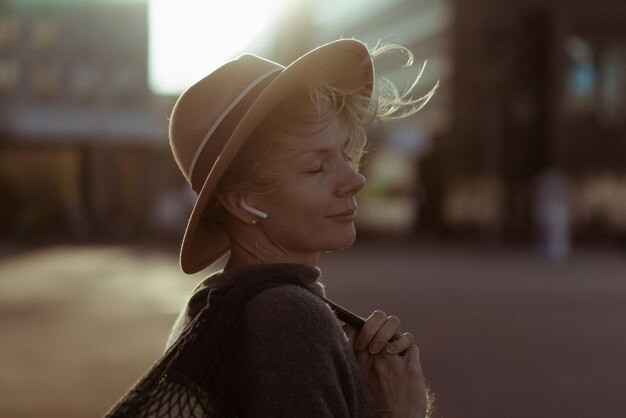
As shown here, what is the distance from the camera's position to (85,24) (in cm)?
4972

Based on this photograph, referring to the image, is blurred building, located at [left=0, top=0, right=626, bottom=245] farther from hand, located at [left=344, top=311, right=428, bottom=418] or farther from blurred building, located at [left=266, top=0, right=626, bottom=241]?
hand, located at [left=344, top=311, right=428, bottom=418]

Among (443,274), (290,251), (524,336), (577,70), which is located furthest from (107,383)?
(577,70)

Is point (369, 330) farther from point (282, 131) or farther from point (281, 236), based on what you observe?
point (282, 131)

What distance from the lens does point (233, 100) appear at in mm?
1746

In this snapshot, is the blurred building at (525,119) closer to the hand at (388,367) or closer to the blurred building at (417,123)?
the blurred building at (417,123)

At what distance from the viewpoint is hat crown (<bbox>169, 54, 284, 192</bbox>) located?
174 centimetres

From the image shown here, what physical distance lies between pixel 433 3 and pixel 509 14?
34.3 ft

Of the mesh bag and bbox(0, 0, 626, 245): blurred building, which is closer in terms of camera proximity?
the mesh bag

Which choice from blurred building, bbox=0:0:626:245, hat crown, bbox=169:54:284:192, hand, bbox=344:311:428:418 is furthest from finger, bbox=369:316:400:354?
blurred building, bbox=0:0:626:245

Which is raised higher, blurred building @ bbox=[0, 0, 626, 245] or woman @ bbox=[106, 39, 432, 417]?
woman @ bbox=[106, 39, 432, 417]

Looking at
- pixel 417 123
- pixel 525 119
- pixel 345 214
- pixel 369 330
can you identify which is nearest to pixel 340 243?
pixel 345 214

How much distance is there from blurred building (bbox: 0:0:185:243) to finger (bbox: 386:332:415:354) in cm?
4717

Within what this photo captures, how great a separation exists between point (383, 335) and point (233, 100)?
18.9 inches

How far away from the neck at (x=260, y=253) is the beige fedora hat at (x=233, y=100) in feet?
0.29
